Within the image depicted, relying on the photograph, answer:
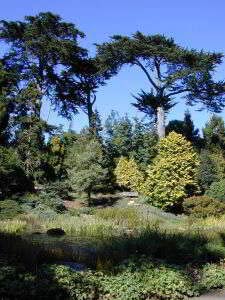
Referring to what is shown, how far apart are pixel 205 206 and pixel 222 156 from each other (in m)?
12.3

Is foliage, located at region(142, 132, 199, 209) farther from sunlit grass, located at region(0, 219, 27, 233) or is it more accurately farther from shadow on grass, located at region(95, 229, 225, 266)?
shadow on grass, located at region(95, 229, 225, 266)

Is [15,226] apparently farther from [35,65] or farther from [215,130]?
[215,130]

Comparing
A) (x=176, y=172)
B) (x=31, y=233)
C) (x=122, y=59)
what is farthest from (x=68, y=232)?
(x=122, y=59)

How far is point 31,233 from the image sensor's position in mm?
20672

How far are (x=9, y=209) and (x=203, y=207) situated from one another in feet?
32.1

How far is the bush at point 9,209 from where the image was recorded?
83.7 ft

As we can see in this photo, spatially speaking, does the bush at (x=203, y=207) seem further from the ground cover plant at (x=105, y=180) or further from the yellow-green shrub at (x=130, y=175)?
the yellow-green shrub at (x=130, y=175)

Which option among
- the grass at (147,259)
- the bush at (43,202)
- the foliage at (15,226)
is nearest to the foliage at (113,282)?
the grass at (147,259)

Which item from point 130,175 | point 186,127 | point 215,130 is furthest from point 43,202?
point 215,130

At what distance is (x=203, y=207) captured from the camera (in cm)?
2809

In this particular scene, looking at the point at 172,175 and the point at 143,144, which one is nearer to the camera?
the point at 172,175

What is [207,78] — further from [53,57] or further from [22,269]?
[22,269]

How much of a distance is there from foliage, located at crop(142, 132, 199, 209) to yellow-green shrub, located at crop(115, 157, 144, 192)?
9.03ft

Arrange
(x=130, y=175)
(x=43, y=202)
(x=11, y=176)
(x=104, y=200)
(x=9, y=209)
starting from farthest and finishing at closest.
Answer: (x=130, y=175)
(x=104, y=200)
(x=11, y=176)
(x=43, y=202)
(x=9, y=209)
